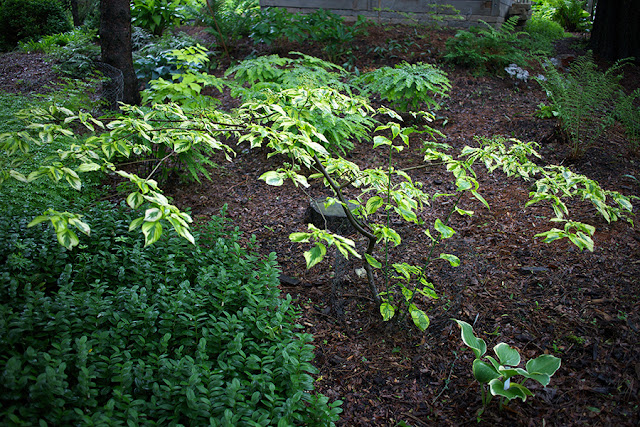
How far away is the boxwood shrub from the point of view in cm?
157

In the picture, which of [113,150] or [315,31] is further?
[315,31]

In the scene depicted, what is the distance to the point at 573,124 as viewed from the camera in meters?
4.31

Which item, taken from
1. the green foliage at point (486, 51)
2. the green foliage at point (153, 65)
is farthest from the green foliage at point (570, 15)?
the green foliage at point (153, 65)

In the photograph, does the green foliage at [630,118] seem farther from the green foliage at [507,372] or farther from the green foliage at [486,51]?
the green foliage at [507,372]

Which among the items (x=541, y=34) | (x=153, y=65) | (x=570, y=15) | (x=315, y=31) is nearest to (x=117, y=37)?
(x=153, y=65)

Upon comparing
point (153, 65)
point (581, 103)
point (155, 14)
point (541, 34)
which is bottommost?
point (153, 65)

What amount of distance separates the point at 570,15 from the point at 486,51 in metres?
6.00

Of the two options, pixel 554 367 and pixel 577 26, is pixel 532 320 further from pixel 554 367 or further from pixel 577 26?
pixel 577 26

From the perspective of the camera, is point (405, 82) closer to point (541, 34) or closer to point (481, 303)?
point (481, 303)

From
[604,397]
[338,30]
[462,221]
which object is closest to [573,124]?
[462,221]

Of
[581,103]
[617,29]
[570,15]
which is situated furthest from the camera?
[570,15]

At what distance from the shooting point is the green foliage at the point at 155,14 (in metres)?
8.78

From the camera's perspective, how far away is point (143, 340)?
1864 mm

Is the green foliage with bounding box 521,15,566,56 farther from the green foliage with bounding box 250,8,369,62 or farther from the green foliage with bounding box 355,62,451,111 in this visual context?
the green foliage with bounding box 355,62,451,111
